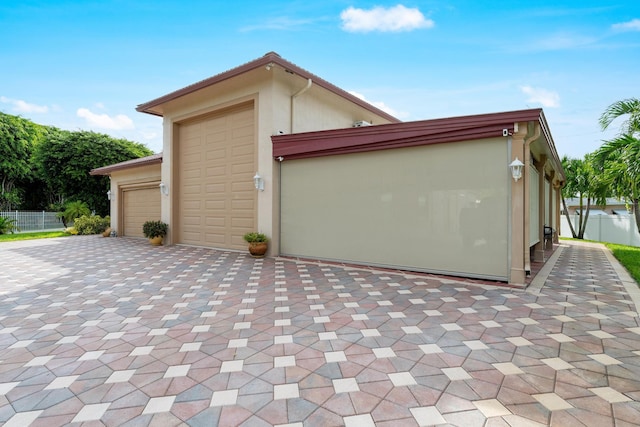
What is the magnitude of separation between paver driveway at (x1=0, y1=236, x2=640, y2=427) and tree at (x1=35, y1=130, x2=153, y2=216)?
18.2 metres

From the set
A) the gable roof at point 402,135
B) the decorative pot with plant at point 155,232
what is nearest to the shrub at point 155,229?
the decorative pot with plant at point 155,232

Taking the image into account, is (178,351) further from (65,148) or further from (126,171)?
(65,148)

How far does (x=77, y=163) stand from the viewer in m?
20.1

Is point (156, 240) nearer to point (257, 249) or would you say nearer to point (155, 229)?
point (155, 229)

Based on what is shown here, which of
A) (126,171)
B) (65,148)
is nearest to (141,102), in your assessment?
(126,171)

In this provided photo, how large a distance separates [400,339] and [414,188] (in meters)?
3.88

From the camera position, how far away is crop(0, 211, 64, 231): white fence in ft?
62.3

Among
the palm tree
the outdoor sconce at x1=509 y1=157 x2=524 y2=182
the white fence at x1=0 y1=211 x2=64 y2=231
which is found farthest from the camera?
the white fence at x1=0 y1=211 x2=64 y2=231

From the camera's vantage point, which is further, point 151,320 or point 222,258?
point 222,258

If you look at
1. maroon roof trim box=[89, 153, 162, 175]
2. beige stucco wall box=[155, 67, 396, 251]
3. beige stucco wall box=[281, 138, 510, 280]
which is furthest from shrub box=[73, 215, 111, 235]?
beige stucco wall box=[281, 138, 510, 280]

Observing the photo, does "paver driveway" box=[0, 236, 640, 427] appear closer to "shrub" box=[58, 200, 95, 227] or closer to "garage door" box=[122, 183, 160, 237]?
"garage door" box=[122, 183, 160, 237]

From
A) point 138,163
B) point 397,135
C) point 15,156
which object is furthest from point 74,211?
point 397,135

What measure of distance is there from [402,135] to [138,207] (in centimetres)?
1235

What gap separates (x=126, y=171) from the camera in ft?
45.9
